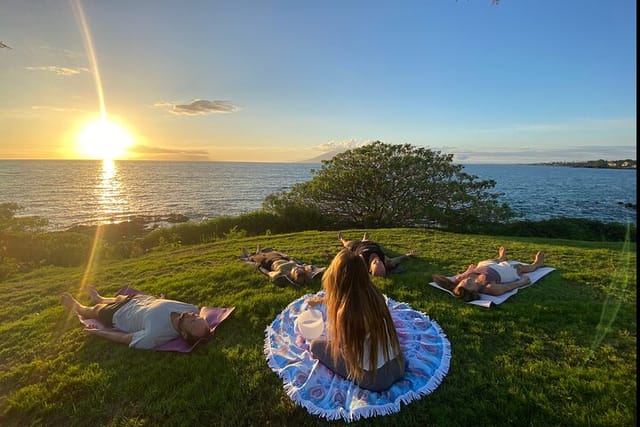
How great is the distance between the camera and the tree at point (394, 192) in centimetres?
1852

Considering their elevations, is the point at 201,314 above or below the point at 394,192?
below

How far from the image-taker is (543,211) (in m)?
32.5

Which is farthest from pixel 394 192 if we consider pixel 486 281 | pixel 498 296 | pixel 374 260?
pixel 498 296

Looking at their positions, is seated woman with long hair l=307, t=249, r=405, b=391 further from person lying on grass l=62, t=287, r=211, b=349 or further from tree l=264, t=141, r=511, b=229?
tree l=264, t=141, r=511, b=229

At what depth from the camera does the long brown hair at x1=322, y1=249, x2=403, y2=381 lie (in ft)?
10.5

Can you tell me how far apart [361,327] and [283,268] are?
3517 mm

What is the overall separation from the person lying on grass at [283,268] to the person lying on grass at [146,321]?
71.4 inches

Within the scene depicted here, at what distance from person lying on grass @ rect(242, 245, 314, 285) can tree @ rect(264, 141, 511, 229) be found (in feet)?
40.7

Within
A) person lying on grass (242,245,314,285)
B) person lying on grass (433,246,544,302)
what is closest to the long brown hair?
person lying on grass (433,246,544,302)

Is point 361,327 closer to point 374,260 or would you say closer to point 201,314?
point 201,314

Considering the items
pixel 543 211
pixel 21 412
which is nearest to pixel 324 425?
pixel 21 412

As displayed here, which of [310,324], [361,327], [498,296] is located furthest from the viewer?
[498,296]

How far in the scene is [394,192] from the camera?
19453 mm

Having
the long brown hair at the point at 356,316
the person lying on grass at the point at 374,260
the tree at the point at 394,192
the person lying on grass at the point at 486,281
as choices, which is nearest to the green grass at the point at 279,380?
the person lying on grass at the point at 486,281
